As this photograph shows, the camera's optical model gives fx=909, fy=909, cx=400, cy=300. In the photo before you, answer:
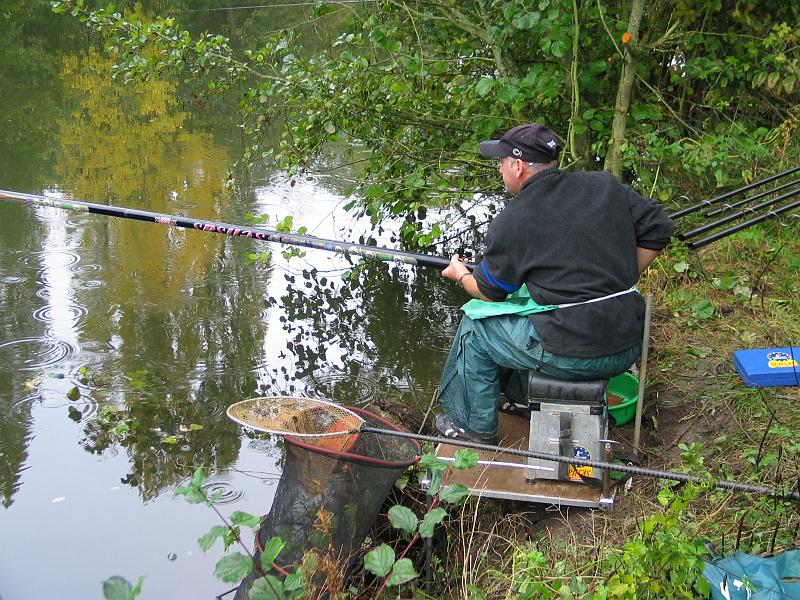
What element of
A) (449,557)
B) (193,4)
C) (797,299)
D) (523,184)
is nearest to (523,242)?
(523,184)

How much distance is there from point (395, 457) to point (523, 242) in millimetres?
1006

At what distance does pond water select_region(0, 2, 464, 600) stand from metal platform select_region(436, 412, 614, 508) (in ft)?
3.63

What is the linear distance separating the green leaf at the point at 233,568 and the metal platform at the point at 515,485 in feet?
3.42

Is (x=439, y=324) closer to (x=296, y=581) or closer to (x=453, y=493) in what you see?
(x=453, y=493)

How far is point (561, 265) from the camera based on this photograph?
3.52m

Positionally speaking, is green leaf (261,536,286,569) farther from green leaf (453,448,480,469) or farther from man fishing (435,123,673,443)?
man fishing (435,123,673,443)

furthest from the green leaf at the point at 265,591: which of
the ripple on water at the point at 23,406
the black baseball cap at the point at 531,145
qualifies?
the ripple on water at the point at 23,406

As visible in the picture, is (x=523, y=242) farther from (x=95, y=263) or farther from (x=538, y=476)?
(x=95, y=263)

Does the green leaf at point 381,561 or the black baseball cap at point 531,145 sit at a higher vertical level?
the black baseball cap at point 531,145

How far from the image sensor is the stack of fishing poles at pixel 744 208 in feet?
14.1

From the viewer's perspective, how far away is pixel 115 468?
15.0 ft

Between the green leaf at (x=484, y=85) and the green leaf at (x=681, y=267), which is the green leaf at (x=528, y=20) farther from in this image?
the green leaf at (x=681, y=267)

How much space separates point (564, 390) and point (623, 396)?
77 cm

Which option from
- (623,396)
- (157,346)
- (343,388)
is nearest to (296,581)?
(623,396)
